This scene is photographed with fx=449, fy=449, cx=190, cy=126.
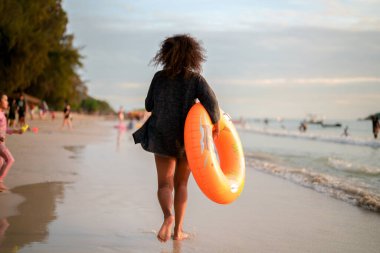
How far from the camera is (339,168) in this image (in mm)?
11500

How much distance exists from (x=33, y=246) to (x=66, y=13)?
39.2 meters

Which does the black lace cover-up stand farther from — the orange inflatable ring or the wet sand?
the wet sand

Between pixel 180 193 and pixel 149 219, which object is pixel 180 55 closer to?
pixel 180 193

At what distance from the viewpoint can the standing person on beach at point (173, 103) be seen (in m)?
3.84

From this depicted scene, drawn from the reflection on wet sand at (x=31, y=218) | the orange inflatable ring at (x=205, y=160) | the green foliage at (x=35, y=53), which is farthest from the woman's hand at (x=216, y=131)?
the green foliage at (x=35, y=53)

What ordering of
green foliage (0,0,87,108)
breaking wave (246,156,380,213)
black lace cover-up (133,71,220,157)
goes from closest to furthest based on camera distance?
black lace cover-up (133,71,220,157), breaking wave (246,156,380,213), green foliage (0,0,87,108)

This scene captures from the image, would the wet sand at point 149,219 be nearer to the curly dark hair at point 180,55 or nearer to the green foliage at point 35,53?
the curly dark hair at point 180,55

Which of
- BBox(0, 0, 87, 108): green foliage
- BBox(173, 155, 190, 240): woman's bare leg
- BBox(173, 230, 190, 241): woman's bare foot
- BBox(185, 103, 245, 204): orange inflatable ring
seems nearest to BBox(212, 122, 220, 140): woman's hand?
BBox(185, 103, 245, 204): orange inflatable ring

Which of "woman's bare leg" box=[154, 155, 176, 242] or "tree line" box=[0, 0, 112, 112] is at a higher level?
"tree line" box=[0, 0, 112, 112]

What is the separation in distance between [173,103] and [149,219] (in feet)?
4.84

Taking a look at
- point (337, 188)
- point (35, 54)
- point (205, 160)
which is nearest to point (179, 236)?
point (205, 160)

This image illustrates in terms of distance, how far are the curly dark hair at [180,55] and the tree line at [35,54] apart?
28131 millimetres

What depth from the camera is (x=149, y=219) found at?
4.73m

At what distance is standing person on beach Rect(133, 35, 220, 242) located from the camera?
3844 millimetres
